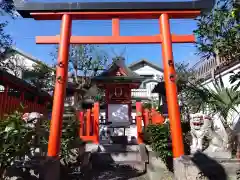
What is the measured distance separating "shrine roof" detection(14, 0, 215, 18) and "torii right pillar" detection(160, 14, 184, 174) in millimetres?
312

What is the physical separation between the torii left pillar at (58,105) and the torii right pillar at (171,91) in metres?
2.33

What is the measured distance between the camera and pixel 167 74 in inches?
211

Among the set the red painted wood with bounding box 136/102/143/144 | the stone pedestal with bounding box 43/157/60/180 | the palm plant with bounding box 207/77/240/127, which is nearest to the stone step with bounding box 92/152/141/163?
the red painted wood with bounding box 136/102/143/144

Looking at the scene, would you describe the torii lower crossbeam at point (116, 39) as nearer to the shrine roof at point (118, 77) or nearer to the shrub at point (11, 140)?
the shrub at point (11, 140)

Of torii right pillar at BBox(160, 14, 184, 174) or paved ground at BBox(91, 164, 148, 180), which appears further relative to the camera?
paved ground at BBox(91, 164, 148, 180)

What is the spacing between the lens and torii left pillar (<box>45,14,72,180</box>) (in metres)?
4.64

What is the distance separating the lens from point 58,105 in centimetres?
507

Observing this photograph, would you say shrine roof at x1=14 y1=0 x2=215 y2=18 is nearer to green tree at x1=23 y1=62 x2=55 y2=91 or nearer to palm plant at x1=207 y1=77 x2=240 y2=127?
palm plant at x1=207 y1=77 x2=240 y2=127

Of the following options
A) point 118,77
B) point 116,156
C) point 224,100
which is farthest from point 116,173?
point 118,77

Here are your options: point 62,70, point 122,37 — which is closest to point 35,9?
point 62,70

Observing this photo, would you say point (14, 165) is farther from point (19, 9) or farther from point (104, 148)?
point (104, 148)

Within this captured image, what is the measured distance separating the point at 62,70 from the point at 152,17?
2.65 metres

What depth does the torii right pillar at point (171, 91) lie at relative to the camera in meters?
4.88

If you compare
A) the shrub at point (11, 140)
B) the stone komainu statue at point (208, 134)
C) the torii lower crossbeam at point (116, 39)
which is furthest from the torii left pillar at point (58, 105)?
the stone komainu statue at point (208, 134)
